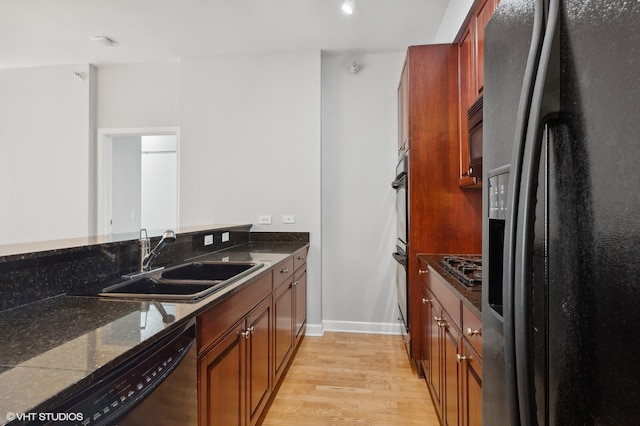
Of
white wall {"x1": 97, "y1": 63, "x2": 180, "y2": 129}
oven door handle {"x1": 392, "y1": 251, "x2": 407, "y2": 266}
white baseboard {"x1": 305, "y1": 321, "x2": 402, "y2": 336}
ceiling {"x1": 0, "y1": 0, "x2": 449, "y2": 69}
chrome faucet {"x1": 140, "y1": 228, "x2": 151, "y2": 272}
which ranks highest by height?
ceiling {"x1": 0, "y1": 0, "x2": 449, "y2": 69}

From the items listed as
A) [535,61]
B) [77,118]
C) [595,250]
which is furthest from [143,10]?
[595,250]

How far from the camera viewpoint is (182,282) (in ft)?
5.08

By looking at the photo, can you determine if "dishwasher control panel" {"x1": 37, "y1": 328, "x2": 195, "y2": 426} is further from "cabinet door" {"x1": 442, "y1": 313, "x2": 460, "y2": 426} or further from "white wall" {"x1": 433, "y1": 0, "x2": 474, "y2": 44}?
"white wall" {"x1": 433, "y1": 0, "x2": 474, "y2": 44}

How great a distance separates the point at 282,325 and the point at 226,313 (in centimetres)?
106

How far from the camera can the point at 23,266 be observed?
1.12 m

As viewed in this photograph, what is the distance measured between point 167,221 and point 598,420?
6.09 meters

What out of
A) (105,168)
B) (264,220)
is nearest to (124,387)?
(264,220)

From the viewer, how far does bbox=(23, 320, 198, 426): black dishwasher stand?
0.68 m

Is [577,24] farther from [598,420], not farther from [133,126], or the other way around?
[133,126]

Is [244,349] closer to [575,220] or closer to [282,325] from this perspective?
[282,325]

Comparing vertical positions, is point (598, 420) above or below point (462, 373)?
above

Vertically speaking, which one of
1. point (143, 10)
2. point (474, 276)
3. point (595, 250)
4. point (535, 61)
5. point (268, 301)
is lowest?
point (268, 301)

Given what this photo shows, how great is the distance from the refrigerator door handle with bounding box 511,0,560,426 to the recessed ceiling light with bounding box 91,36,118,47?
12.9 feet

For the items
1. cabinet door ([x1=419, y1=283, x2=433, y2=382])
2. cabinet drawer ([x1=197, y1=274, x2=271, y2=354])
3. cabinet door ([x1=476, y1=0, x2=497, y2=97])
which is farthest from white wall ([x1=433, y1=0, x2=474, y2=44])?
cabinet drawer ([x1=197, y1=274, x2=271, y2=354])
